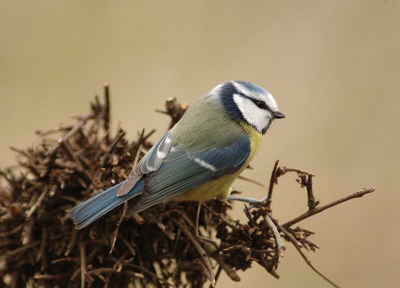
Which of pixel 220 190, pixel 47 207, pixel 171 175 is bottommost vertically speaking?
pixel 220 190

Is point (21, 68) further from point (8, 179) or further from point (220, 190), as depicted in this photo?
point (220, 190)

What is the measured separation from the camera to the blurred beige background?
7.19 ft

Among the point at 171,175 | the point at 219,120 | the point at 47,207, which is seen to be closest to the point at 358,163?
the point at 219,120

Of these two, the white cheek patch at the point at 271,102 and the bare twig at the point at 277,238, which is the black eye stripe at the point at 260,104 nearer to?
the white cheek patch at the point at 271,102

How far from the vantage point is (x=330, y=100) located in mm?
2338

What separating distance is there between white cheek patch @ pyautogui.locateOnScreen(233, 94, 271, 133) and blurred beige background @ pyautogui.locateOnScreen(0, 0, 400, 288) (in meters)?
0.45

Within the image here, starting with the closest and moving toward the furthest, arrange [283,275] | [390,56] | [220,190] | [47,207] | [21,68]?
[47,207], [220,190], [283,275], [390,56], [21,68]

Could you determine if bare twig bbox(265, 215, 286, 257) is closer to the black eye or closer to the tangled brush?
the tangled brush

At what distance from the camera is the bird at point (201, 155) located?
4.45ft

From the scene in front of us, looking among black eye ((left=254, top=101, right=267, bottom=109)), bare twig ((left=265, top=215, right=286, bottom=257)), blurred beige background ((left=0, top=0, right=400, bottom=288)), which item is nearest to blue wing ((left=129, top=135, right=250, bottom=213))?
black eye ((left=254, top=101, right=267, bottom=109))

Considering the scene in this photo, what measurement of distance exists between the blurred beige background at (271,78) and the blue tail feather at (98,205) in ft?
2.75

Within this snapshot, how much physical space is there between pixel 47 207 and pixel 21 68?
1.34 m

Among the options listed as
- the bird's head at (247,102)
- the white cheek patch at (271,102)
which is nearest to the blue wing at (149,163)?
the bird's head at (247,102)

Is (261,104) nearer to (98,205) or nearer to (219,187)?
(219,187)
